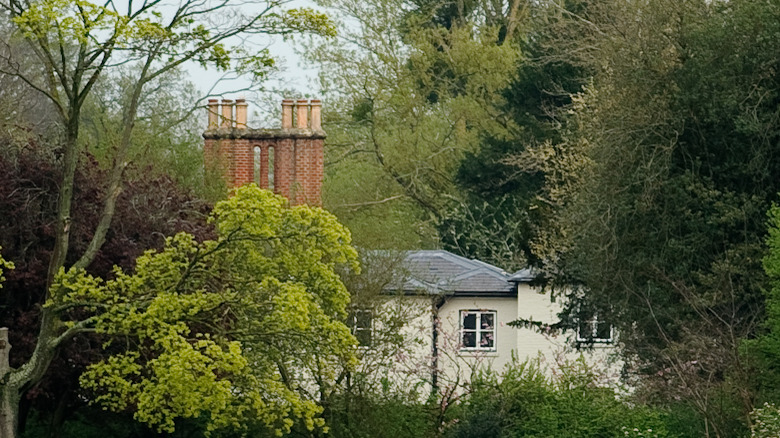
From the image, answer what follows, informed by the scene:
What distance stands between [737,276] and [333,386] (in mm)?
7541

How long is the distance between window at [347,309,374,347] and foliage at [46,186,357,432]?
432 centimetres

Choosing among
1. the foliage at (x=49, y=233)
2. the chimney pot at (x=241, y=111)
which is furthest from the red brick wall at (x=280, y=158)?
the foliage at (x=49, y=233)

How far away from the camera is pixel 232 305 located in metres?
17.5

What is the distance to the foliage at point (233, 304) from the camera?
16.4 metres

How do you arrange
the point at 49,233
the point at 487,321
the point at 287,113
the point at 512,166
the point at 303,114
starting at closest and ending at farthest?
the point at 49,233, the point at 487,321, the point at 287,113, the point at 303,114, the point at 512,166

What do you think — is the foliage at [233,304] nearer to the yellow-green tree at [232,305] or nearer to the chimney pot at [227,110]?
the yellow-green tree at [232,305]

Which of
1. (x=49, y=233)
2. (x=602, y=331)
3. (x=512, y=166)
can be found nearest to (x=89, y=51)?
(x=49, y=233)

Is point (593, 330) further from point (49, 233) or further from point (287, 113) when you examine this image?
point (49, 233)

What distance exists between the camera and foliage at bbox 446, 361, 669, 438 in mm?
21547

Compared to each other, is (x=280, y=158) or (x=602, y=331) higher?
(x=280, y=158)

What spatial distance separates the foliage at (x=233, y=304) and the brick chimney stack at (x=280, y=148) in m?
17.4

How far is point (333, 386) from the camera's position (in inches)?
871

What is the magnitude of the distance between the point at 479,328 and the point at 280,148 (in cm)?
695

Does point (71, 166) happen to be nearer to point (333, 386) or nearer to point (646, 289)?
point (333, 386)
